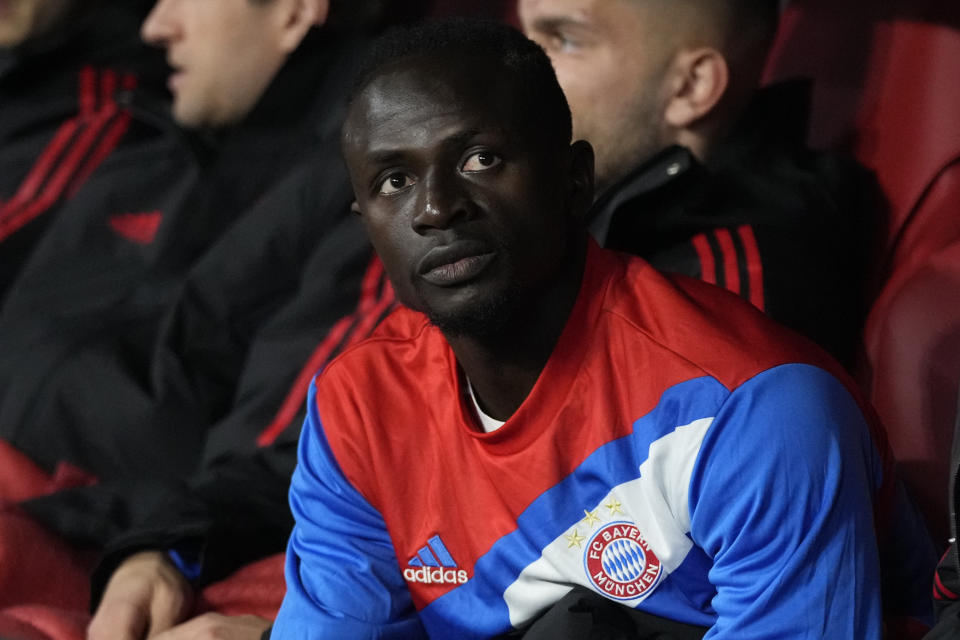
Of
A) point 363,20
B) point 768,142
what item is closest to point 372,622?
point 768,142

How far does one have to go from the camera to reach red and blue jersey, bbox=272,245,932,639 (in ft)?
2.32

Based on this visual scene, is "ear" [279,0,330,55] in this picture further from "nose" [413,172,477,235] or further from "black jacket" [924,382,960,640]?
"black jacket" [924,382,960,640]

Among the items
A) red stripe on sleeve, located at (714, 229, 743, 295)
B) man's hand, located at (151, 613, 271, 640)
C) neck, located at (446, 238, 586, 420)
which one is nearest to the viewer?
neck, located at (446, 238, 586, 420)

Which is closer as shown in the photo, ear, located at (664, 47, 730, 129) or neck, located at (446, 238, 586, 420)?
neck, located at (446, 238, 586, 420)

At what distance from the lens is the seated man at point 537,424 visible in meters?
0.71

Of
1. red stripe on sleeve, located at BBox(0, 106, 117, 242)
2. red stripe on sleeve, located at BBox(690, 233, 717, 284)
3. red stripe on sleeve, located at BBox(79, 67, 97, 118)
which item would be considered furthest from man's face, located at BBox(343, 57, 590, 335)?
red stripe on sleeve, located at BBox(79, 67, 97, 118)

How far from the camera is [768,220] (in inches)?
46.8

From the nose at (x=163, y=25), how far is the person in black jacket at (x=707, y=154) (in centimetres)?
65

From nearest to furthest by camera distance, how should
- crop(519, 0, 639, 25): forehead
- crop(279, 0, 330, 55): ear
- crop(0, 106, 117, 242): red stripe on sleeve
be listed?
crop(519, 0, 639, 25): forehead, crop(279, 0, 330, 55): ear, crop(0, 106, 117, 242): red stripe on sleeve

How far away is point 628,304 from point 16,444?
37.6 inches

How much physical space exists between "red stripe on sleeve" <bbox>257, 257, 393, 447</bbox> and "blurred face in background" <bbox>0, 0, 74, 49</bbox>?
36.6 inches

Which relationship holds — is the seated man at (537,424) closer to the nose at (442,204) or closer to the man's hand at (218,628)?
the nose at (442,204)

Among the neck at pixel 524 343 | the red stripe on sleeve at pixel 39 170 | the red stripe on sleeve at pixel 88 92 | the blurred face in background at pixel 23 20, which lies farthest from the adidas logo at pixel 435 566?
the blurred face in background at pixel 23 20

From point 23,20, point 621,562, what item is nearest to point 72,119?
point 23,20
